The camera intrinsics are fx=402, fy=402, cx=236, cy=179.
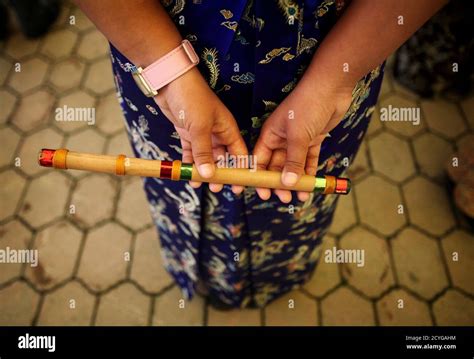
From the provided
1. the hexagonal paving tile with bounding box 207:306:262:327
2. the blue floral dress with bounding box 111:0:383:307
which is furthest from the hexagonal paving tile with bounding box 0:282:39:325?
the hexagonal paving tile with bounding box 207:306:262:327

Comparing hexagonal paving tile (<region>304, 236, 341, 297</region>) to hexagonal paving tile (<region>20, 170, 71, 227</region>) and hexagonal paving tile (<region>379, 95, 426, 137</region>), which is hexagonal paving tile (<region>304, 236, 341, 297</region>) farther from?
hexagonal paving tile (<region>20, 170, 71, 227</region>)

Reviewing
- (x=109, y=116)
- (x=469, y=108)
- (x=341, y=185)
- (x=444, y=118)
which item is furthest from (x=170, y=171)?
(x=469, y=108)

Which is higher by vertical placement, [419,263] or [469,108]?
[469,108]

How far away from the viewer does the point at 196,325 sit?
4.91ft

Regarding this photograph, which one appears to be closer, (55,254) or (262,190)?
(262,190)

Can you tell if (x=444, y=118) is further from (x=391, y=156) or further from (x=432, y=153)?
(x=391, y=156)

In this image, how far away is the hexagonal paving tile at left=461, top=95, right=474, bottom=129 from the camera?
1962mm

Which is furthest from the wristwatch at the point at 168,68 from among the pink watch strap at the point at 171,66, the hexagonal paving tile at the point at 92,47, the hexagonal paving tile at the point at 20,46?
the hexagonal paving tile at the point at 20,46

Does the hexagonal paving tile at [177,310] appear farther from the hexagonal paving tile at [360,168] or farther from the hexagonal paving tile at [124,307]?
the hexagonal paving tile at [360,168]

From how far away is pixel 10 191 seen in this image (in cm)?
178

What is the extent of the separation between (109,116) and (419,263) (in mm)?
1553
